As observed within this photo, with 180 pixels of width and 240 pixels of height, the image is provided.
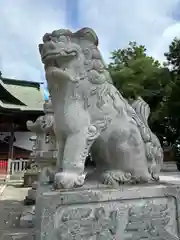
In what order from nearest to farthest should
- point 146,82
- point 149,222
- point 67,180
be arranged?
point 67,180
point 149,222
point 146,82

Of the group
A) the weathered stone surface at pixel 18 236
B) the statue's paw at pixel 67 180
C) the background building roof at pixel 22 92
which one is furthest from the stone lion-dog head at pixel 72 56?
the background building roof at pixel 22 92

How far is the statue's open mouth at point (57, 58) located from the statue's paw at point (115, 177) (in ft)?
2.48

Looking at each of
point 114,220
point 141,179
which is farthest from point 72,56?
point 114,220

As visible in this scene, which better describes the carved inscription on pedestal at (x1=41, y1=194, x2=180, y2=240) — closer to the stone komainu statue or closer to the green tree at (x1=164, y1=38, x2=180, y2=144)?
the stone komainu statue

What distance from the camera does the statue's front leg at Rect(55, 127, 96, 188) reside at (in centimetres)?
145

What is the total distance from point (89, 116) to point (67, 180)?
43 centimetres

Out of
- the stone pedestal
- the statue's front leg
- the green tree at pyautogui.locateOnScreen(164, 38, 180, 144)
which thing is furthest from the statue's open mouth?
the green tree at pyautogui.locateOnScreen(164, 38, 180, 144)

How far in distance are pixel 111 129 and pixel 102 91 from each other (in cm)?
26

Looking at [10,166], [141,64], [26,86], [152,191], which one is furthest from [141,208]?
[26,86]

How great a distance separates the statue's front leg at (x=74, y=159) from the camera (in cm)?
145

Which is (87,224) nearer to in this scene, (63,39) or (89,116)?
(89,116)

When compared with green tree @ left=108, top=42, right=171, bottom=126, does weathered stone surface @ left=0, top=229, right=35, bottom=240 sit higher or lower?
lower

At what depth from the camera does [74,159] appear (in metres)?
1.50

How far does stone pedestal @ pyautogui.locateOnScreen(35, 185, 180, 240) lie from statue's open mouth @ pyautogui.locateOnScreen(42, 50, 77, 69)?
78cm
